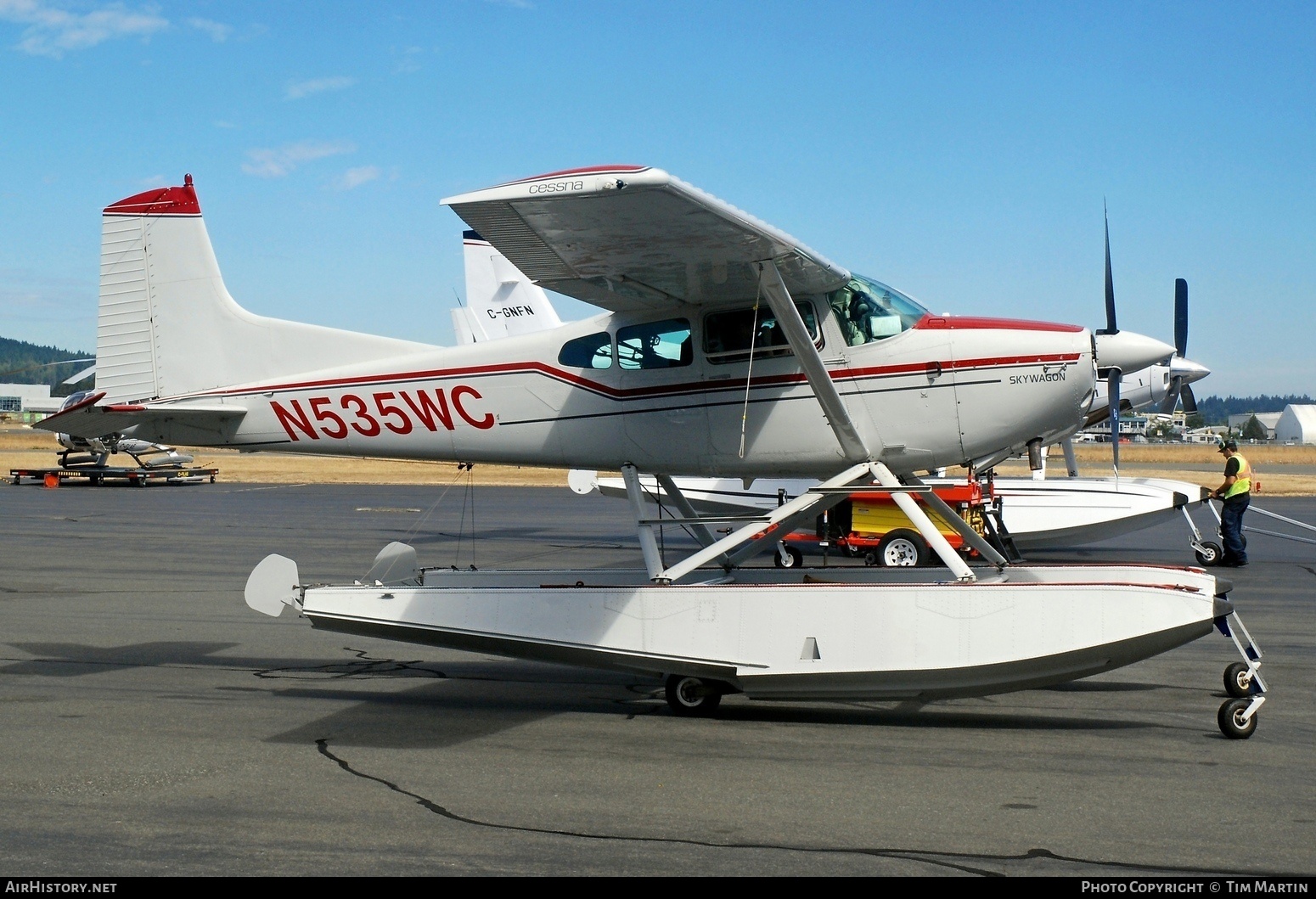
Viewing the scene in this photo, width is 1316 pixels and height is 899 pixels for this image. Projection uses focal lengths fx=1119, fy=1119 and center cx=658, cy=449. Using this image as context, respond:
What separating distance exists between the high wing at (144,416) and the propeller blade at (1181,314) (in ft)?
53.7

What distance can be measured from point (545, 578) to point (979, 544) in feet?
11.6

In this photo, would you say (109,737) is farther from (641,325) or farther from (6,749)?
(641,325)

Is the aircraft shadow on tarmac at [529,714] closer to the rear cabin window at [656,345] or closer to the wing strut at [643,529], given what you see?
the wing strut at [643,529]

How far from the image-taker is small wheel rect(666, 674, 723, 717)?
26.2 feet

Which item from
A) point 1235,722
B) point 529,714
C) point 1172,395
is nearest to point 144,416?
point 529,714

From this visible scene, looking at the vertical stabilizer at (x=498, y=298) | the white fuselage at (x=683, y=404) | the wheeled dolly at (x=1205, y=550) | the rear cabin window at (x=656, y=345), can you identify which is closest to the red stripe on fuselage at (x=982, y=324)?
the white fuselage at (x=683, y=404)

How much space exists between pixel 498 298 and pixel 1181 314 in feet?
39.8

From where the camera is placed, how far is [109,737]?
278 inches

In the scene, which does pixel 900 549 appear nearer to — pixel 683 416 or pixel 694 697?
pixel 683 416

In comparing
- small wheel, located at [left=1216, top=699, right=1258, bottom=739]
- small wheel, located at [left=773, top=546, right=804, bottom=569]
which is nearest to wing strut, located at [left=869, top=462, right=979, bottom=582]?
small wheel, located at [left=1216, top=699, right=1258, bottom=739]

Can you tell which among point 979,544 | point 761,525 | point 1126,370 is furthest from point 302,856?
point 1126,370

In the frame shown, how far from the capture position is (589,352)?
8930mm

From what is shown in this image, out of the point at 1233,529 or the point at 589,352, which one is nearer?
the point at 589,352

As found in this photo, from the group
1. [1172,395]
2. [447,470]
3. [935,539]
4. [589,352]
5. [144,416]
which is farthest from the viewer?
[447,470]
